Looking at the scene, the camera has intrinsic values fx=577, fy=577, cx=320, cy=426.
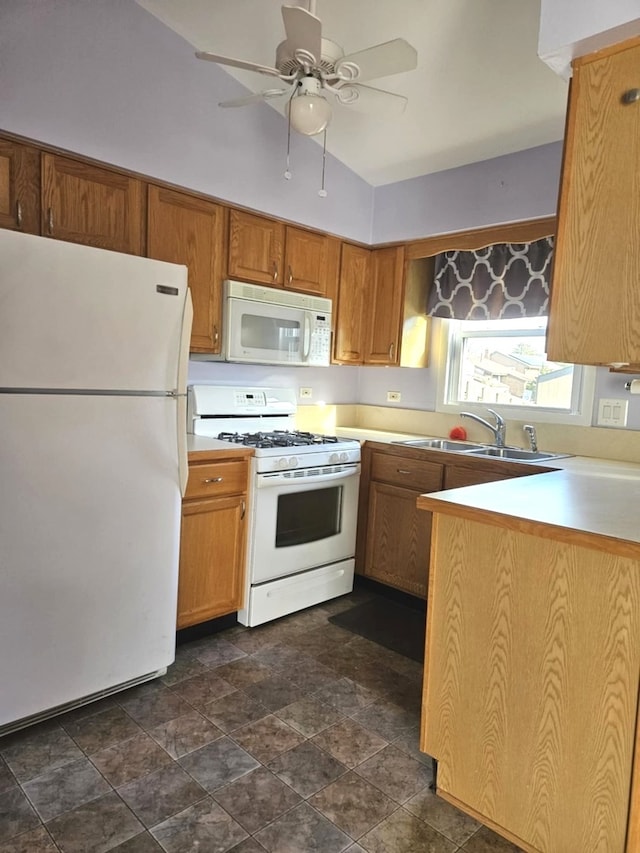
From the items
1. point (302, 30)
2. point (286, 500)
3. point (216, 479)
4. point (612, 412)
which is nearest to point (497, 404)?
point (612, 412)

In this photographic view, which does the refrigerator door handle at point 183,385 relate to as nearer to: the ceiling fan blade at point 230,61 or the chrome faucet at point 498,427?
the ceiling fan blade at point 230,61

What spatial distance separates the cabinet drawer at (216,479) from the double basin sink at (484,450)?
3.21 ft

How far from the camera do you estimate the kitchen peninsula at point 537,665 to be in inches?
54.1

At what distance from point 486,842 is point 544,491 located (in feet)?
3.35

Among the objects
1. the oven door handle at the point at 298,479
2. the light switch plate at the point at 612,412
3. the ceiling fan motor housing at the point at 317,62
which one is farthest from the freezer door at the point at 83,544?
the light switch plate at the point at 612,412

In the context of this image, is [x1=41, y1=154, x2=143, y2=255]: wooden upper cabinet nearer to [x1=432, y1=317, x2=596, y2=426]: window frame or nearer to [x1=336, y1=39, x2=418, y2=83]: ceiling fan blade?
[x1=336, y1=39, x2=418, y2=83]: ceiling fan blade

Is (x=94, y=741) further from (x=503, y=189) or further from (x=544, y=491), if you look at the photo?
(x=503, y=189)

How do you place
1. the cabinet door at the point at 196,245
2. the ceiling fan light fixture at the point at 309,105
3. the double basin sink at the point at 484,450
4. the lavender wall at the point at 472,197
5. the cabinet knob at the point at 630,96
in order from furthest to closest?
1. the double basin sink at the point at 484,450
2. the lavender wall at the point at 472,197
3. the cabinet door at the point at 196,245
4. the ceiling fan light fixture at the point at 309,105
5. the cabinet knob at the point at 630,96

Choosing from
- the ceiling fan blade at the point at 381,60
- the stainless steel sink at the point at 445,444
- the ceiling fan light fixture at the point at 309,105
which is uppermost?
the ceiling fan blade at the point at 381,60

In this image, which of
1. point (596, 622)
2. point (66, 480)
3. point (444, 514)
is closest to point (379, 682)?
point (444, 514)

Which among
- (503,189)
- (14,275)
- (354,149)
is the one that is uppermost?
(354,149)

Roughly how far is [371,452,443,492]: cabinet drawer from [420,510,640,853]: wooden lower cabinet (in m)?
1.33

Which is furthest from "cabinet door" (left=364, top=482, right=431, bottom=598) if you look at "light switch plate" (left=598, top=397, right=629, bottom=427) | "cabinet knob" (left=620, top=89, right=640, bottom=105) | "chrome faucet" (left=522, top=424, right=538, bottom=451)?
"cabinet knob" (left=620, top=89, right=640, bottom=105)

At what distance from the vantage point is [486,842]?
1593 mm
